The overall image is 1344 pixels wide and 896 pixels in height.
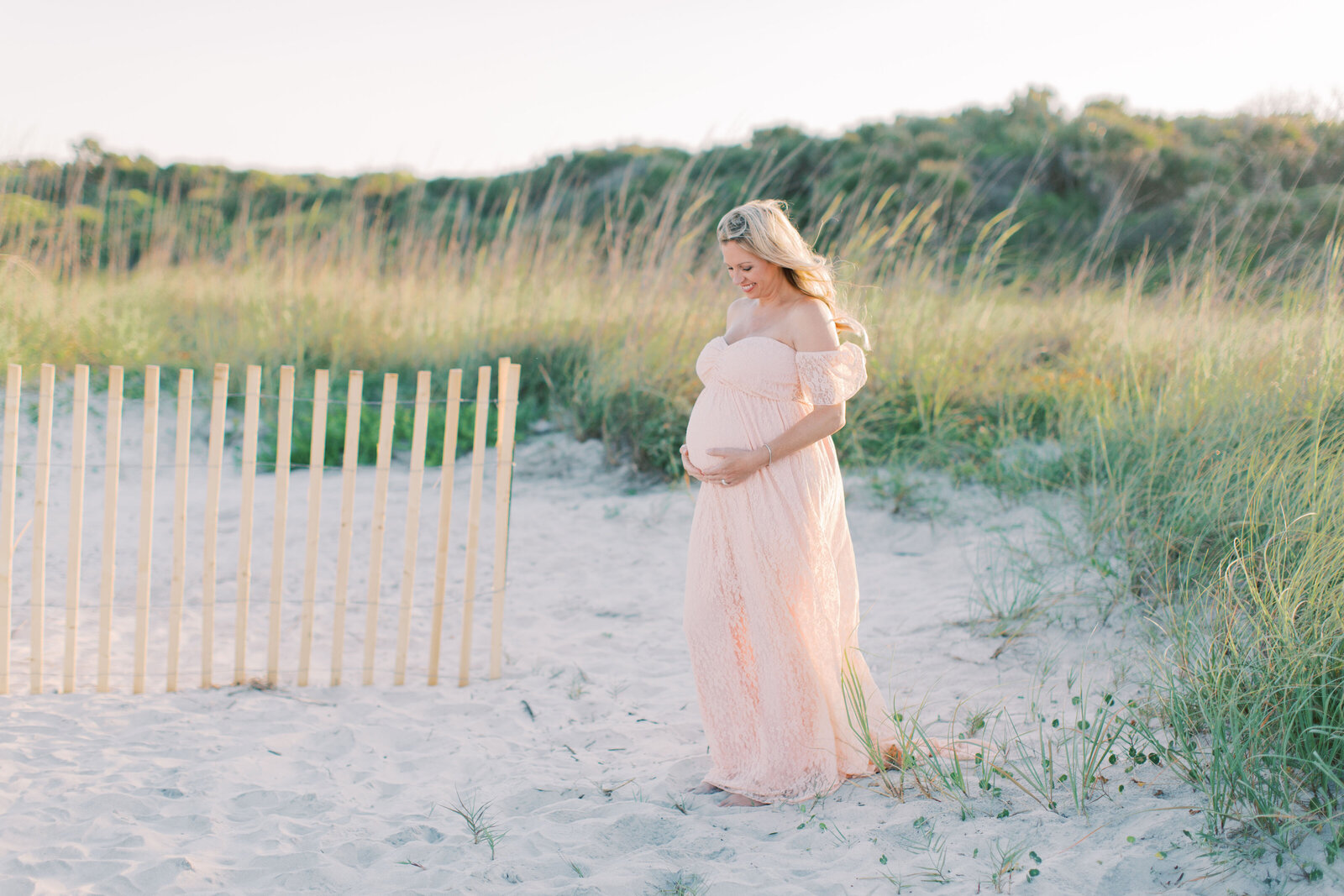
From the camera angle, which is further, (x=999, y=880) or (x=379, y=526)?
(x=379, y=526)

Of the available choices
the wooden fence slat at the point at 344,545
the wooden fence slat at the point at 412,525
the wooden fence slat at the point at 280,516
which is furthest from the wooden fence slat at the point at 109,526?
the wooden fence slat at the point at 412,525

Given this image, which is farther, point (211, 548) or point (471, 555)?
point (471, 555)

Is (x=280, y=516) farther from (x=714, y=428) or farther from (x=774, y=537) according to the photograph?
(x=774, y=537)

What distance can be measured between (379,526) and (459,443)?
9.21 feet

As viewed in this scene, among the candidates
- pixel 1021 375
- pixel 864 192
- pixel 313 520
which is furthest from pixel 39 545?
pixel 864 192

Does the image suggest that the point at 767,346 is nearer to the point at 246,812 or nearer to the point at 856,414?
the point at 246,812

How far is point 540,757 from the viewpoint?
10.4 ft

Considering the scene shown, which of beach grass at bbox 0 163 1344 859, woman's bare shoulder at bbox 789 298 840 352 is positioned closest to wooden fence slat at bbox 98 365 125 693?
woman's bare shoulder at bbox 789 298 840 352

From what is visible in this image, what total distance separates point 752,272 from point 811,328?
23cm

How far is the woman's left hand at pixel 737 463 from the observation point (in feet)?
8.52

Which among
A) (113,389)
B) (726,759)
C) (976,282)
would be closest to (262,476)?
(113,389)

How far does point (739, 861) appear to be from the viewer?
7.80 ft

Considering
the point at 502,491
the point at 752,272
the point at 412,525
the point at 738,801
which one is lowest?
the point at 738,801

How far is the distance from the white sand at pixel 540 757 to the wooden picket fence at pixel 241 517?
16 centimetres
